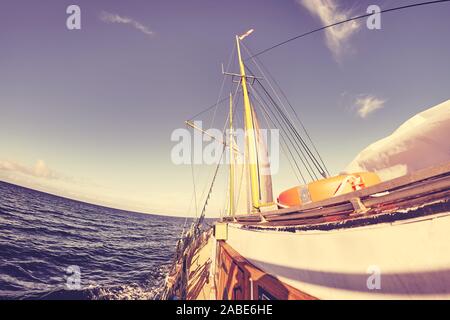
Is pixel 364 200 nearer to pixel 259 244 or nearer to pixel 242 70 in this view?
pixel 259 244

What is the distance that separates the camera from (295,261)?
3580 millimetres

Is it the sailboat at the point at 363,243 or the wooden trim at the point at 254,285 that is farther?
the wooden trim at the point at 254,285

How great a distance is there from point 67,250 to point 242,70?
25484 mm

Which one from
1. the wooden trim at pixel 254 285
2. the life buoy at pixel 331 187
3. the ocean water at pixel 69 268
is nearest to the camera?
the wooden trim at pixel 254 285

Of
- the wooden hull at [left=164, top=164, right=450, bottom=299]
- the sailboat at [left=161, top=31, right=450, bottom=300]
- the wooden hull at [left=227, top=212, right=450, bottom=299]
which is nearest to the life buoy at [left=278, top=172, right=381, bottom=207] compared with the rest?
the sailboat at [left=161, top=31, right=450, bottom=300]

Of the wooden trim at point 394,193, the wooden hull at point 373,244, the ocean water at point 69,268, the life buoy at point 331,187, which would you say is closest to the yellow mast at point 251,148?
the life buoy at point 331,187

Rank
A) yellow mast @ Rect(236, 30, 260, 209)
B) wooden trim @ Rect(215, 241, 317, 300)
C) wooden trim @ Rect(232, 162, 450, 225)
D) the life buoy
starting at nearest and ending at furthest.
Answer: wooden trim @ Rect(232, 162, 450, 225), wooden trim @ Rect(215, 241, 317, 300), the life buoy, yellow mast @ Rect(236, 30, 260, 209)

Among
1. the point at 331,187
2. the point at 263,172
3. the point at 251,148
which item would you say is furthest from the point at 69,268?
the point at 331,187

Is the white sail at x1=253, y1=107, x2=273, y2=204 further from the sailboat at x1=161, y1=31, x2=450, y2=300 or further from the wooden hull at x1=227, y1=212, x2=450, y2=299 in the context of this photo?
the wooden hull at x1=227, y1=212, x2=450, y2=299

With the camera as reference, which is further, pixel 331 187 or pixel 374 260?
pixel 331 187

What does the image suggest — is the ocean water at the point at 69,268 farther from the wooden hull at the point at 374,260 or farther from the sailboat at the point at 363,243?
the wooden hull at the point at 374,260

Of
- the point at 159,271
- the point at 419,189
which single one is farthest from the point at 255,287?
the point at 159,271

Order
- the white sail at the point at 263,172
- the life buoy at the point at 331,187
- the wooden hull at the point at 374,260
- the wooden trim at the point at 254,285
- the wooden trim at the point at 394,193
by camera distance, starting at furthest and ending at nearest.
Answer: the white sail at the point at 263,172
the life buoy at the point at 331,187
the wooden trim at the point at 254,285
the wooden hull at the point at 374,260
the wooden trim at the point at 394,193

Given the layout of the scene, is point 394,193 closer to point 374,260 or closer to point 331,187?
point 374,260
